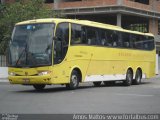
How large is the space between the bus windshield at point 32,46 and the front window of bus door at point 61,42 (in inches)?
13.6

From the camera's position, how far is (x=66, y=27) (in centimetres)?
2284

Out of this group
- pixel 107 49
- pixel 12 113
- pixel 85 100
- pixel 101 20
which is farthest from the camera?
pixel 101 20

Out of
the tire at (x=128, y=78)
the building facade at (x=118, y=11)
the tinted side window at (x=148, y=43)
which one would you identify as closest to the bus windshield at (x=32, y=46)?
the tire at (x=128, y=78)

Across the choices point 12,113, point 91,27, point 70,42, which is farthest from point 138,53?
point 12,113

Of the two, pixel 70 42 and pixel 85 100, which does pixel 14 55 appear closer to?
pixel 70 42

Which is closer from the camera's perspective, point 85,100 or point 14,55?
point 85,100

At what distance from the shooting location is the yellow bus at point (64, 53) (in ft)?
71.2

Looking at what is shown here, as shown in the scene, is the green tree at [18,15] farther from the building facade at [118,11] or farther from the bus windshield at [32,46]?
the bus windshield at [32,46]

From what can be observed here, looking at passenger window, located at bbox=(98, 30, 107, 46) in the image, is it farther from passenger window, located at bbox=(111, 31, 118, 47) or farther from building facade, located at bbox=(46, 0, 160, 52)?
building facade, located at bbox=(46, 0, 160, 52)

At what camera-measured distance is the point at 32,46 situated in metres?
21.8

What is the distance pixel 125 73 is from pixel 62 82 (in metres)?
7.94

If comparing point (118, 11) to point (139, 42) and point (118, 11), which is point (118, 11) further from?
point (139, 42)

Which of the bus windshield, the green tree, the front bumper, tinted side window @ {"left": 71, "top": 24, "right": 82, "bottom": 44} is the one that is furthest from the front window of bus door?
the green tree

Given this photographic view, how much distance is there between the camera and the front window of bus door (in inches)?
867
